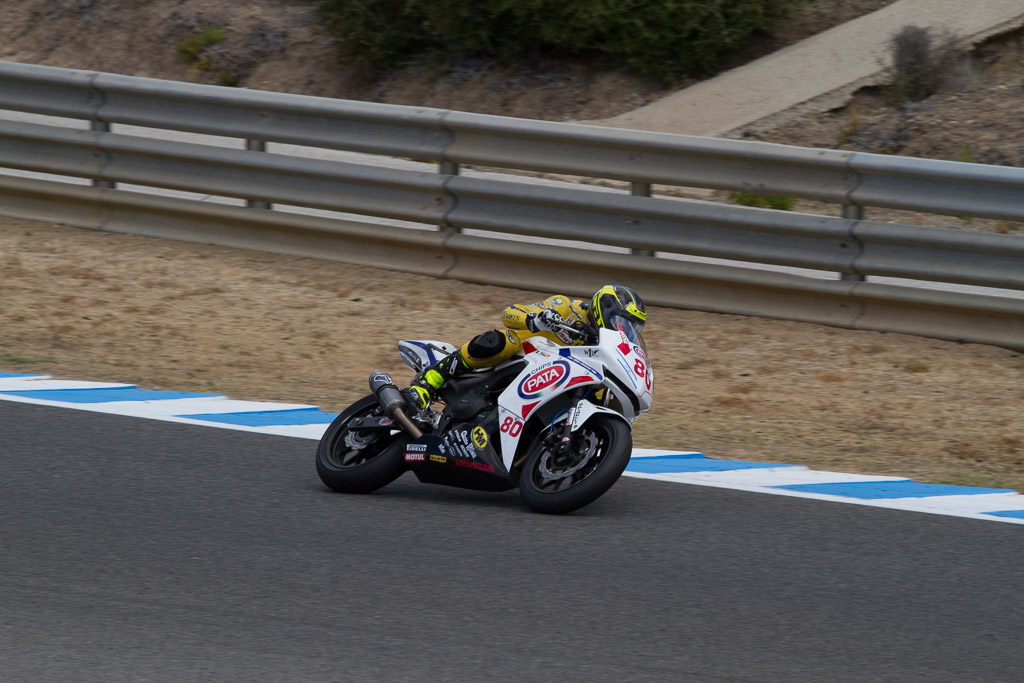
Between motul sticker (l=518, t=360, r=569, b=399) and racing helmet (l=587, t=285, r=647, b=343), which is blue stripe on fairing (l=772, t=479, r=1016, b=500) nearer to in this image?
racing helmet (l=587, t=285, r=647, b=343)

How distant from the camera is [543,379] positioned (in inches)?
239

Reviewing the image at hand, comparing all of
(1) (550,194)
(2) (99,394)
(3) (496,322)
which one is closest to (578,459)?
(2) (99,394)

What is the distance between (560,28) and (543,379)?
942cm

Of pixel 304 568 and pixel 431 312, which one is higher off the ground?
pixel 304 568

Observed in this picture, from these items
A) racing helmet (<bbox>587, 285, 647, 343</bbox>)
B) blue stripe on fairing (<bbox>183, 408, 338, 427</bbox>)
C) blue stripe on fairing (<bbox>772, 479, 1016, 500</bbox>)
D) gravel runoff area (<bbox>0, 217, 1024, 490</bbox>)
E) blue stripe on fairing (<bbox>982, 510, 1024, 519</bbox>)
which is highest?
racing helmet (<bbox>587, 285, 647, 343</bbox>)

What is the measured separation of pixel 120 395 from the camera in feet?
26.1

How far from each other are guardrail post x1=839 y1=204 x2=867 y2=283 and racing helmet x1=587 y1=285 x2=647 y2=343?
369 centimetres

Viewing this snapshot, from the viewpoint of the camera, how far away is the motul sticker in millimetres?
6035

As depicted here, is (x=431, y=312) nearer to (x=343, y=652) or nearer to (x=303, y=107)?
(x=303, y=107)

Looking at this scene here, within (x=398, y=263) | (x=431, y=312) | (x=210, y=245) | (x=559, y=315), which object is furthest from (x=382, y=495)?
(x=210, y=245)

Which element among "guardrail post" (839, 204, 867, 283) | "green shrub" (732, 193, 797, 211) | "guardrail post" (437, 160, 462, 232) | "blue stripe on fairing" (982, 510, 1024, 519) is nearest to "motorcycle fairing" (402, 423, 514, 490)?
"blue stripe on fairing" (982, 510, 1024, 519)

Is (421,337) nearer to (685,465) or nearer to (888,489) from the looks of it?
(685,465)

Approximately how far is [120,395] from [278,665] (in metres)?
4.04

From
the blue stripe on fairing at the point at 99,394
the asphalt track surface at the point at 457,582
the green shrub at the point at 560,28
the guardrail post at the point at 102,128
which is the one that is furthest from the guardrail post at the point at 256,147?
the green shrub at the point at 560,28
